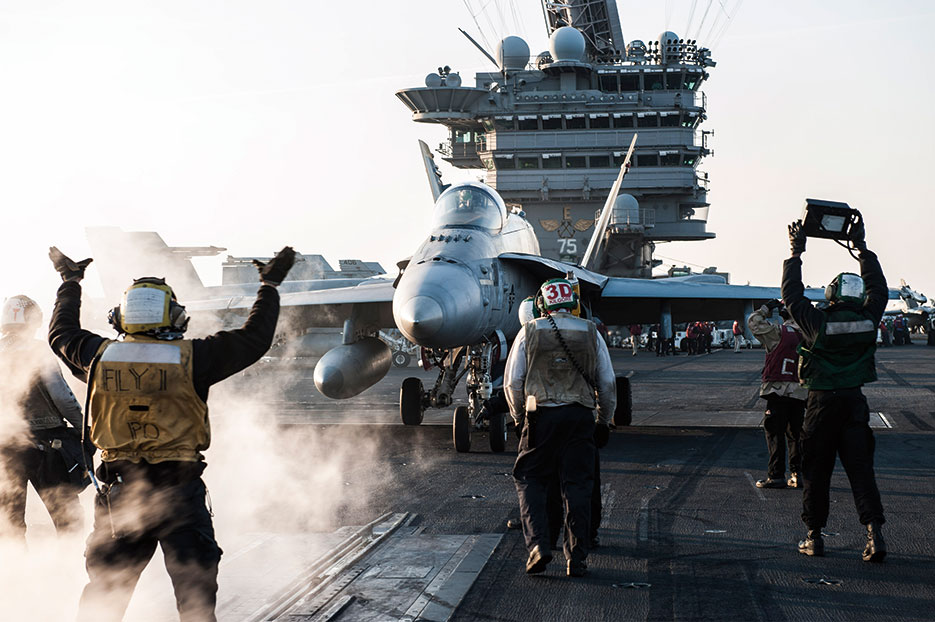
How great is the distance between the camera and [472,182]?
15156mm

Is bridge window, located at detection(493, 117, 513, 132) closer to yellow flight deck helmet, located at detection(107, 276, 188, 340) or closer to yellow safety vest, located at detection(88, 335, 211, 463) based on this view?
yellow flight deck helmet, located at detection(107, 276, 188, 340)

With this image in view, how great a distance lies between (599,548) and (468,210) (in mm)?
7810

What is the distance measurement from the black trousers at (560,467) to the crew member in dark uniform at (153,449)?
2765 mm

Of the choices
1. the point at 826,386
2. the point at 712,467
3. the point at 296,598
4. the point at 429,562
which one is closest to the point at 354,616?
the point at 296,598

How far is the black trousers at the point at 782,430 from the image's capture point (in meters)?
10.5

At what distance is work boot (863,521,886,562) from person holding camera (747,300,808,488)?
11.0 feet

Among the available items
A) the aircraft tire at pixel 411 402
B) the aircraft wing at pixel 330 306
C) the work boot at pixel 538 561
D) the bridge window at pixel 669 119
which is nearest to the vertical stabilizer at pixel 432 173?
the aircraft wing at pixel 330 306

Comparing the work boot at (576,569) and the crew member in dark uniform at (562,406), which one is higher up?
the crew member in dark uniform at (562,406)

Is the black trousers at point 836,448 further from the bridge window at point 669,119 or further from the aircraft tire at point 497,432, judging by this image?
the bridge window at point 669,119

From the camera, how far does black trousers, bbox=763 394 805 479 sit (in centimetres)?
1045

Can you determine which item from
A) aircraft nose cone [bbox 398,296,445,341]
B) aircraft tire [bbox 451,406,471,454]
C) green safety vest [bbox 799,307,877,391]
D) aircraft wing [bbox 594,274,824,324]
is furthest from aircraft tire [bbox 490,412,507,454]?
green safety vest [bbox 799,307,877,391]

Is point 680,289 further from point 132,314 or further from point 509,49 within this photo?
point 509,49

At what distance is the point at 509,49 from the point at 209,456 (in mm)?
56919

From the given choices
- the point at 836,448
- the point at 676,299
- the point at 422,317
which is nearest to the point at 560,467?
the point at 836,448
